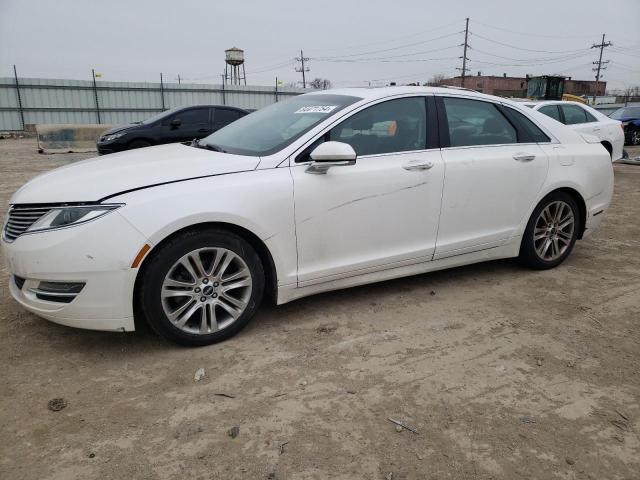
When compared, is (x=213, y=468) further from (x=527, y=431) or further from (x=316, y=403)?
(x=527, y=431)

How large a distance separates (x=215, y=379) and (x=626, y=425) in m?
2.07

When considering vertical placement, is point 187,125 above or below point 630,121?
below

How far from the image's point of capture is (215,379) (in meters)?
2.66

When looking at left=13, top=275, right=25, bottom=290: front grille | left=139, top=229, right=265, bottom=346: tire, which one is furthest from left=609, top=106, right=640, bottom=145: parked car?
left=13, top=275, right=25, bottom=290: front grille

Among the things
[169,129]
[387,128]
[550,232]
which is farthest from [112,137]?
[550,232]

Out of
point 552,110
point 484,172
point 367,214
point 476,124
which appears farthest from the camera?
point 552,110

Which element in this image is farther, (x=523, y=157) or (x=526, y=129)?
(x=526, y=129)

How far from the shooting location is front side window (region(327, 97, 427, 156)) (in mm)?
3342

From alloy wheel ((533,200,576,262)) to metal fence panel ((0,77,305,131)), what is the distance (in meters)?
25.3

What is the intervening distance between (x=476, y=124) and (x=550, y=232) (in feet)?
4.08

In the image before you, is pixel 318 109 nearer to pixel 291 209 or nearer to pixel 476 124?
pixel 291 209

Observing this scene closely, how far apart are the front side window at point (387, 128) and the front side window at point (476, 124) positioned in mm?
269

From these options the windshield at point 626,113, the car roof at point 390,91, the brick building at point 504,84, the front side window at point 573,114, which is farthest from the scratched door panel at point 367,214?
the brick building at point 504,84

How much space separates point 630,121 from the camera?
1756cm
